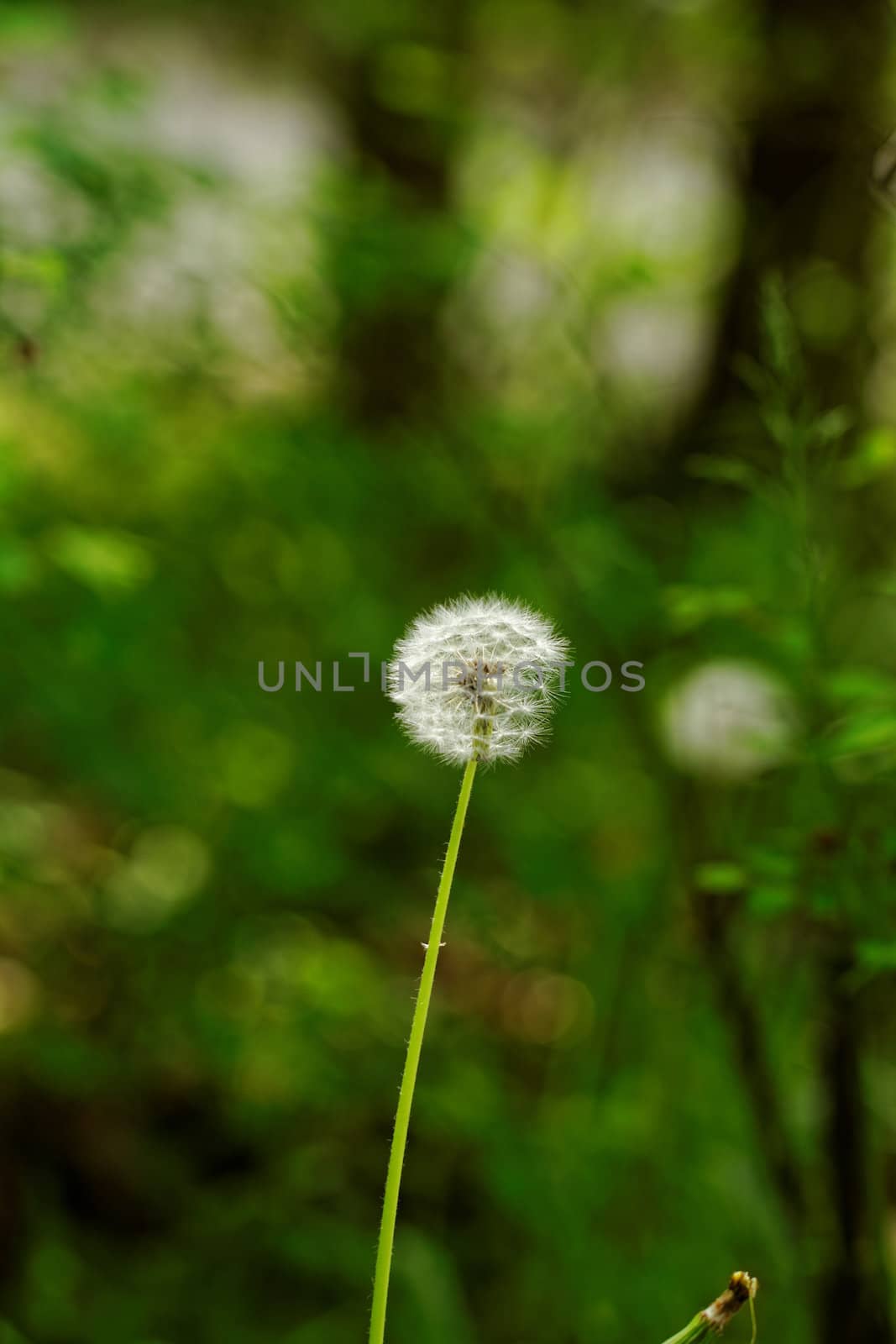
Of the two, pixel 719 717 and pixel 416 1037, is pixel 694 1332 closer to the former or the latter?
pixel 416 1037

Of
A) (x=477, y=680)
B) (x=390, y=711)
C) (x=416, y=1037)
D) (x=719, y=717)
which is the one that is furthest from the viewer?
(x=390, y=711)

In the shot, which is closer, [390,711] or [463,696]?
[463,696]

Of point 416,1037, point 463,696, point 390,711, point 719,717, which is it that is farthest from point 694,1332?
point 390,711

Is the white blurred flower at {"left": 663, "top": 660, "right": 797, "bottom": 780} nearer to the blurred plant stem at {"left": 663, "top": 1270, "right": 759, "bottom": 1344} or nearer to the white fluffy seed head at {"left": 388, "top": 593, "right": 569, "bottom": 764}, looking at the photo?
the white fluffy seed head at {"left": 388, "top": 593, "right": 569, "bottom": 764}

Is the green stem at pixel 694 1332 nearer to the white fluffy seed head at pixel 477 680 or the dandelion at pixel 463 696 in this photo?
the dandelion at pixel 463 696

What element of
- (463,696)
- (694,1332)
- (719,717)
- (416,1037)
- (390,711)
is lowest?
(694,1332)

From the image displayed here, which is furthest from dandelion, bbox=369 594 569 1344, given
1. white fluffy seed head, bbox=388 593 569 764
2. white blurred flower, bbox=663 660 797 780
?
white blurred flower, bbox=663 660 797 780

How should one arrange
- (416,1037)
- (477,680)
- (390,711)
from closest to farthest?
(416,1037) → (477,680) → (390,711)
